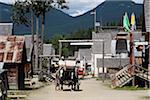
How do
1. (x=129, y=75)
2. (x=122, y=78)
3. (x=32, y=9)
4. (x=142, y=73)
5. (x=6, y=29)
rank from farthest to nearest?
(x=6, y=29) → (x=32, y=9) → (x=122, y=78) → (x=129, y=75) → (x=142, y=73)

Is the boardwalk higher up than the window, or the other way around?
the window

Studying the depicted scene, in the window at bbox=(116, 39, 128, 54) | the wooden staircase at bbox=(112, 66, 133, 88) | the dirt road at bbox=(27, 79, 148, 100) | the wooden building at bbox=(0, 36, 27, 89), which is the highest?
the window at bbox=(116, 39, 128, 54)

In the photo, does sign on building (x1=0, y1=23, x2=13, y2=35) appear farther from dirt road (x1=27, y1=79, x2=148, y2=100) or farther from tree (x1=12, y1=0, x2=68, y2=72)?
dirt road (x1=27, y1=79, x2=148, y2=100)

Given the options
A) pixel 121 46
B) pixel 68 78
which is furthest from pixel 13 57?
pixel 121 46

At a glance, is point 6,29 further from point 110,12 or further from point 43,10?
point 110,12

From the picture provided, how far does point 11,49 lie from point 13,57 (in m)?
0.73

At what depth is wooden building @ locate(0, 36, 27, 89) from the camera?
3178 cm

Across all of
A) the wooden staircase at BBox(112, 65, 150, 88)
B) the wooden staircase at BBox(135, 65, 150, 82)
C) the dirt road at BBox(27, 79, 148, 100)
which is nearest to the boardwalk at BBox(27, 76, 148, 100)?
the dirt road at BBox(27, 79, 148, 100)

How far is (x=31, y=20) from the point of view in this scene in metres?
56.0

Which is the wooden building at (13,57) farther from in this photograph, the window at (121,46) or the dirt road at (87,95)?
the window at (121,46)

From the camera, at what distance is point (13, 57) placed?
31.8 meters

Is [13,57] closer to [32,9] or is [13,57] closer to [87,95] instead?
[87,95]

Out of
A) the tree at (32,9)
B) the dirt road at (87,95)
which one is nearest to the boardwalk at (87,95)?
the dirt road at (87,95)

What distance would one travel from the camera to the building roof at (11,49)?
1250 inches
